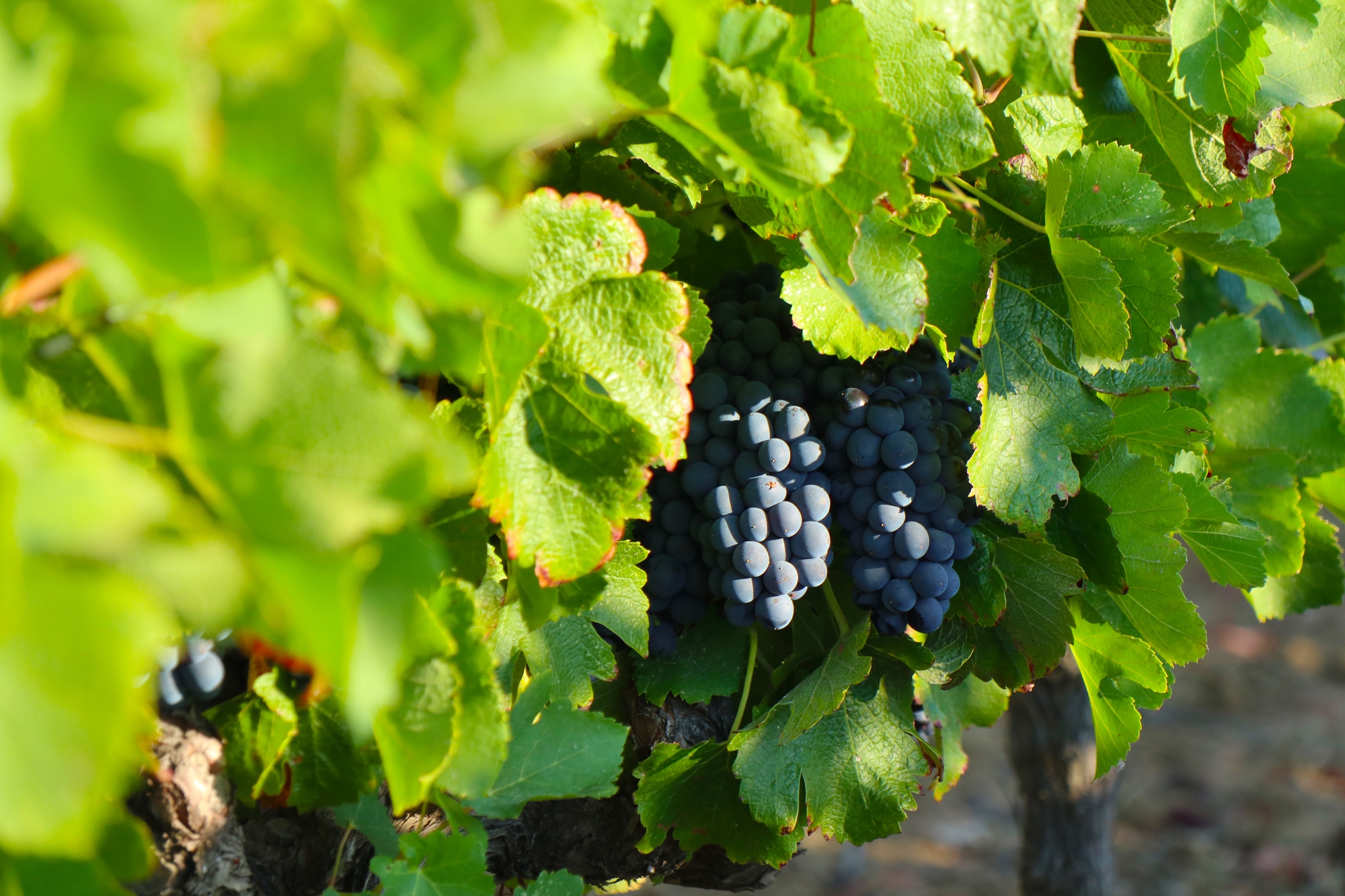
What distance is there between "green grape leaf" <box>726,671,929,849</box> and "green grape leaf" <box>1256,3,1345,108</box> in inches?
21.9

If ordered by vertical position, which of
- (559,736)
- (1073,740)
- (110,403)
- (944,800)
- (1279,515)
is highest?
(110,403)

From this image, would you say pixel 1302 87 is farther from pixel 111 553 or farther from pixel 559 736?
pixel 111 553

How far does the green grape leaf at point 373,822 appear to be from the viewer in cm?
61

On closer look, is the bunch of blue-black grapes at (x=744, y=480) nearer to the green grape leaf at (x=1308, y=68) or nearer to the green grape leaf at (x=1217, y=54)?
the green grape leaf at (x=1217, y=54)

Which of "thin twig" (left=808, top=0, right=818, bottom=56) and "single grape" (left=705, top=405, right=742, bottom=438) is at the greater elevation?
"thin twig" (left=808, top=0, right=818, bottom=56)

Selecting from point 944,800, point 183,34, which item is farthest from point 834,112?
point 944,800

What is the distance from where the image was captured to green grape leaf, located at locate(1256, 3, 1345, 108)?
0.74 meters

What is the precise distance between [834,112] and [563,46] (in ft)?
→ 0.50

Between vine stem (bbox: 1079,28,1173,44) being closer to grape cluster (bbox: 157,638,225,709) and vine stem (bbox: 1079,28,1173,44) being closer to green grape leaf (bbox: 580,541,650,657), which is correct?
green grape leaf (bbox: 580,541,650,657)

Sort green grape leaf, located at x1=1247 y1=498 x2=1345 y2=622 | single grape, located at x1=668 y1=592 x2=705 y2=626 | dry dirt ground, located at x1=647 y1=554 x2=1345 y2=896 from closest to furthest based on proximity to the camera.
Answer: single grape, located at x1=668 y1=592 x2=705 y2=626, green grape leaf, located at x1=1247 y1=498 x2=1345 y2=622, dry dirt ground, located at x1=647 y1=554 x2=1345 y2=896

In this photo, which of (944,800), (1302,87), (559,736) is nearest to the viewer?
(559,736)

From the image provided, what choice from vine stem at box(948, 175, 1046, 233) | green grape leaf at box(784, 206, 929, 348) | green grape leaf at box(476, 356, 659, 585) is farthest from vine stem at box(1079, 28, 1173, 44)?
green grape leaf at box(476, 356, 659, 585)

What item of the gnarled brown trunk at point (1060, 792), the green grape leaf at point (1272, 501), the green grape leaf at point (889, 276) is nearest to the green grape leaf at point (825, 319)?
the green grape leaf at point (889, 276)

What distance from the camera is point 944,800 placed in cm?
314
